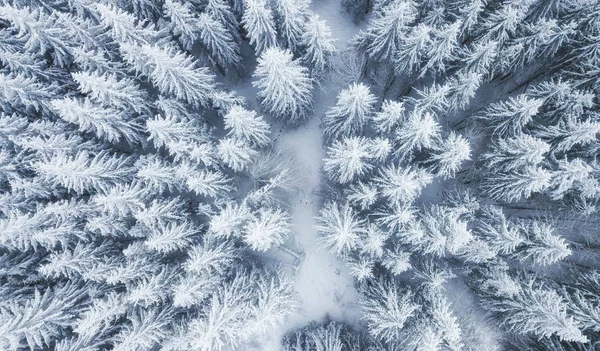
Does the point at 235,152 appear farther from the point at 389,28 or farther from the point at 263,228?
the point at 389,28

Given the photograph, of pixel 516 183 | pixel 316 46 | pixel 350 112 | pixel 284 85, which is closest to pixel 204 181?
pixel 284 85

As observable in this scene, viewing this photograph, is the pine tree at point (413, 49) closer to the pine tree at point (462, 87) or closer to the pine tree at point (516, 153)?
the pine tree at point (462, 87)

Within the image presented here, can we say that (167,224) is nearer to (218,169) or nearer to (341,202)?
(218,169)

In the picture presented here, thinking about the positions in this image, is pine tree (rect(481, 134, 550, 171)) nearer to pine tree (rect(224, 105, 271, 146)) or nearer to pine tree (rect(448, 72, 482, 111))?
pine tree (rect(448, 72, 482, 111))

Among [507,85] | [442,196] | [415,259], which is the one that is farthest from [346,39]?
[415,259]

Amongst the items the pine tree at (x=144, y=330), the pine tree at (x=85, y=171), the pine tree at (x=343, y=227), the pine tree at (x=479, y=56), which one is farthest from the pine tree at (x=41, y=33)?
the pine tree at (x=479, y=56)

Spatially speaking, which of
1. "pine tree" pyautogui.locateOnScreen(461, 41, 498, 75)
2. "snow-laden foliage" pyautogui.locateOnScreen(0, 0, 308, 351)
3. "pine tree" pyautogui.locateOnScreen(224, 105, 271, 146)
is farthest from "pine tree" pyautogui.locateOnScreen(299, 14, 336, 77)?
"pine tree" pyautogui.locateOnScreen(461, 41, 498, 75)
